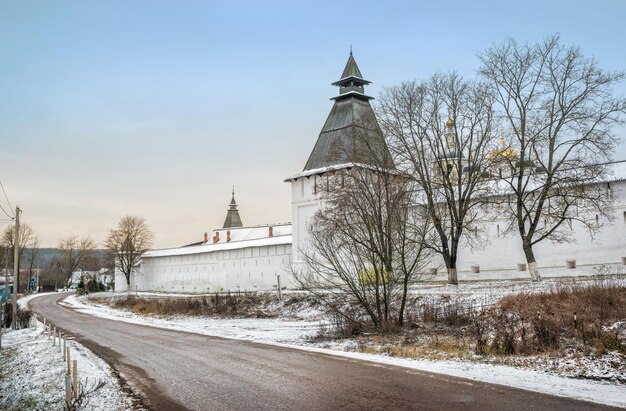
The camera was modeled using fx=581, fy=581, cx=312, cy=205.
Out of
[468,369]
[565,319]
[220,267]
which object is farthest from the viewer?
[220,267]

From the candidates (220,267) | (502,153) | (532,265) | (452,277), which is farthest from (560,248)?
(220,267)

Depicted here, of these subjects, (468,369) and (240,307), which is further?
(240,307)

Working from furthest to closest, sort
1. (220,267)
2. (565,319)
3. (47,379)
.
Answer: (220,267), (565,319), (47,379)

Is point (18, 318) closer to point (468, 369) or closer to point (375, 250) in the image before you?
point (375, 250)

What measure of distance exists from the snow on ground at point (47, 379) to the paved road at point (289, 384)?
453 mm

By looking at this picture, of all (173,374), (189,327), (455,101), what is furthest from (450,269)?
(173,374)

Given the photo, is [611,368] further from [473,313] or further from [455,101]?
[455,101]

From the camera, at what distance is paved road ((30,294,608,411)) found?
762cm

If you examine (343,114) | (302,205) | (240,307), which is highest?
(343,114)

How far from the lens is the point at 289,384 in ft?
30.0

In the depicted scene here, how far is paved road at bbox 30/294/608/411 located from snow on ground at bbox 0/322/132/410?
0.45 metres

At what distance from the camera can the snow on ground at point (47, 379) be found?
867cm

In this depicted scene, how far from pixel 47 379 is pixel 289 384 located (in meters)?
5.00

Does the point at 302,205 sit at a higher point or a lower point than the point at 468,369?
higher
